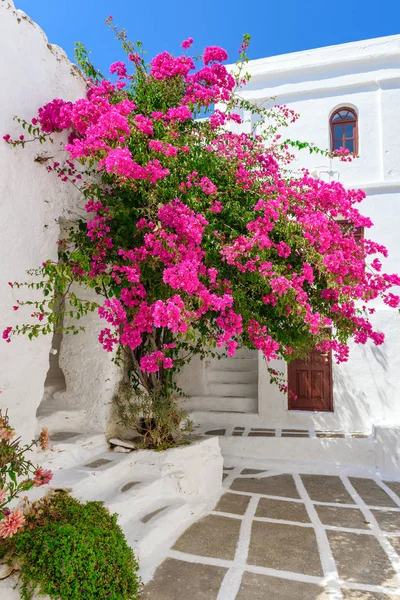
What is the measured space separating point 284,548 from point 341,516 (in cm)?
114

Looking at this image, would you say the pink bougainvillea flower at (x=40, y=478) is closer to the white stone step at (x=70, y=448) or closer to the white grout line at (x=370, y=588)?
the white stone step at (x=70, y=448)

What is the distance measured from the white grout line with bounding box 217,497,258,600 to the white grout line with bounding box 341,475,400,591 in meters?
1.22

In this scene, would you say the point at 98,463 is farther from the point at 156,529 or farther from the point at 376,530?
the point at 376,530

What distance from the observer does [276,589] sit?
3408 millimetres

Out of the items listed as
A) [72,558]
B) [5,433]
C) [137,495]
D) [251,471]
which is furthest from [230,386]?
[5,433]

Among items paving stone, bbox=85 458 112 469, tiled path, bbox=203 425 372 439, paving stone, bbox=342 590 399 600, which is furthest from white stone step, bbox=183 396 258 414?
paving stone, bbox=342 590 399 600

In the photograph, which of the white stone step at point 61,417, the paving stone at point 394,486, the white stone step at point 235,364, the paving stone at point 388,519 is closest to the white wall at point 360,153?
the white stone step at point 235,364

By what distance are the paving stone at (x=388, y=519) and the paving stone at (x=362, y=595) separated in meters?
1.34

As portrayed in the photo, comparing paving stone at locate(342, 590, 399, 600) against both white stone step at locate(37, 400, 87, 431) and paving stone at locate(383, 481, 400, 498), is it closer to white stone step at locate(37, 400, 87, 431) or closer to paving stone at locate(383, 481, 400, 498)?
paving stone at locate(383, 481, 400, 498)

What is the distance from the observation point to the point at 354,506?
5250 millimetres

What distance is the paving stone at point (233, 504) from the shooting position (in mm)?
4945

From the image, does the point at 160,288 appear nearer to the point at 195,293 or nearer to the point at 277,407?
the point at 195,293

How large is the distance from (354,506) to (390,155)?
6126 millimetres

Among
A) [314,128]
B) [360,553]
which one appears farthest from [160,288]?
[314,128]
